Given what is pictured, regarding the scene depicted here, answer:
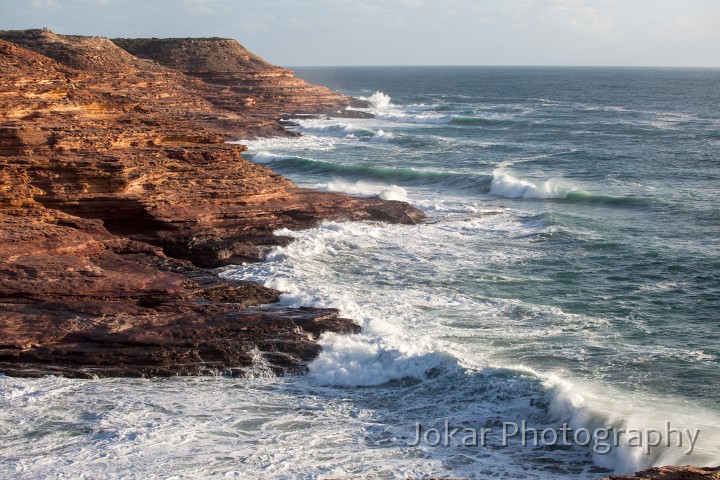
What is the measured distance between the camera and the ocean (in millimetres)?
11523

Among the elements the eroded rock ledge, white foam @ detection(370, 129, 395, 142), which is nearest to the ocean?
the eroded rock ledge

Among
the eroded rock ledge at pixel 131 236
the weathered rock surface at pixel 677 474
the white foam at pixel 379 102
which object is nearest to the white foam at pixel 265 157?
the eroded rock ledge at pixel 131 236

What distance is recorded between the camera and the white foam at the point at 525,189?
33719mm

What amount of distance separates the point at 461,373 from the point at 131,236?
9.38 meters

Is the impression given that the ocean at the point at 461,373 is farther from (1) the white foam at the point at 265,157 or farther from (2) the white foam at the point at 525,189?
(1) the white foam at the point at 265,157

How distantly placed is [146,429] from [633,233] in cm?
1864

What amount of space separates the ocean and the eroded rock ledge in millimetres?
604

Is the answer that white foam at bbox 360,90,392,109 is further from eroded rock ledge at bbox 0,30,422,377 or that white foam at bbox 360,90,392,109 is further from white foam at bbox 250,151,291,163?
eroded rock ledge at bbox 0,30,422,377

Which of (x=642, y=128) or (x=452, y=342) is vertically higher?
(x=642, y=128)

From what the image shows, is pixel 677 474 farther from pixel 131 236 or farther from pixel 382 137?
pixel 382 137

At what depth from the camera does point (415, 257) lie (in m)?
22.5

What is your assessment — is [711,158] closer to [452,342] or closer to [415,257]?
[415,257]

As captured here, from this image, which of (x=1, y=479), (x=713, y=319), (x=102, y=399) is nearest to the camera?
(x=1, y=479)

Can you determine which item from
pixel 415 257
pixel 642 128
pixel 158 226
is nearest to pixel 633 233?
pixel 415 257
